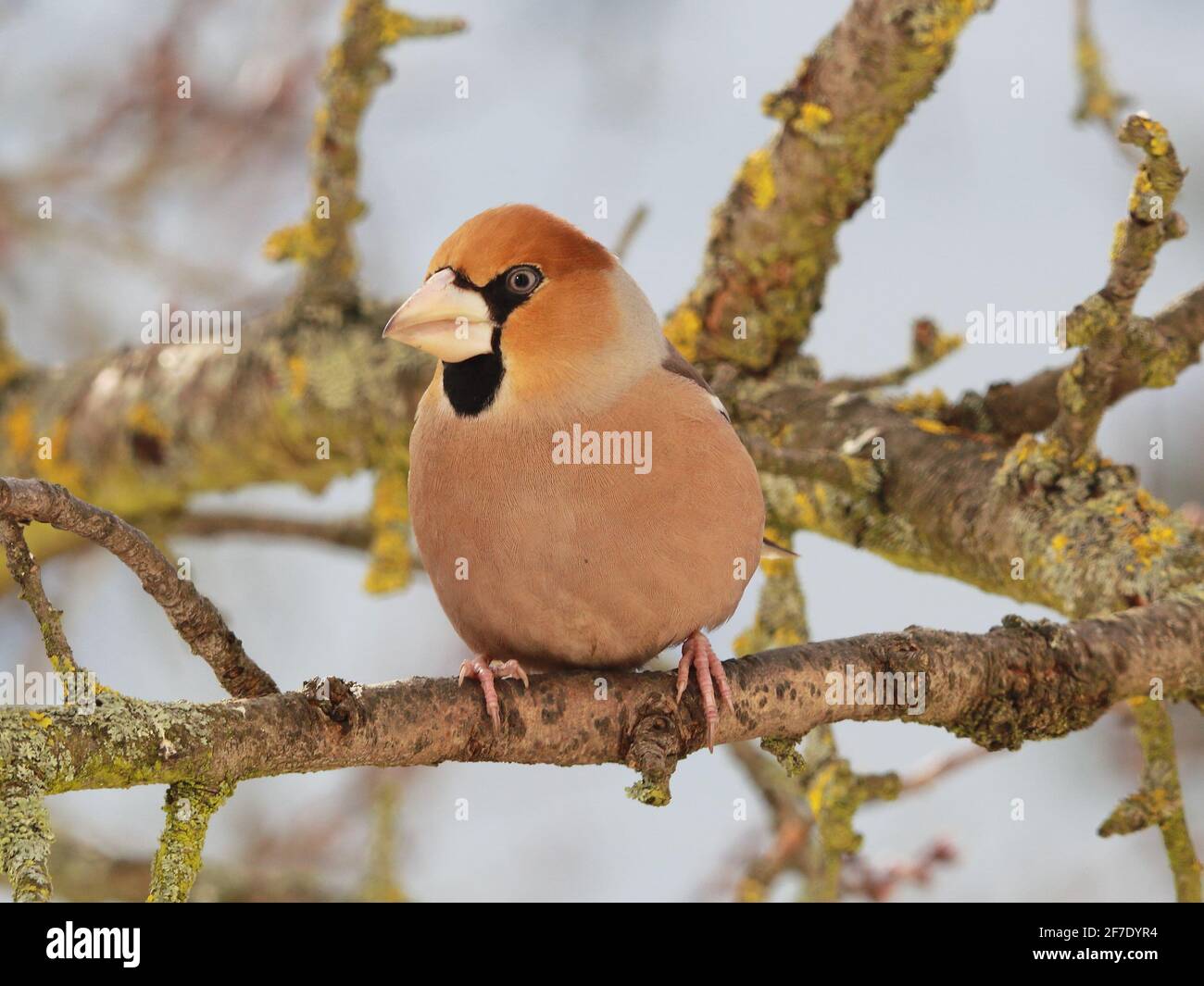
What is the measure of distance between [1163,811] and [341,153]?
3194mm

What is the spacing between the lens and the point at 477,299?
119 inches

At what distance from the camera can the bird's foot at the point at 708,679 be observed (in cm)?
275

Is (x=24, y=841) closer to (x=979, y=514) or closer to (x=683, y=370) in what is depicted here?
(x=683, y=370)

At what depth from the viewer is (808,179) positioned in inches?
175

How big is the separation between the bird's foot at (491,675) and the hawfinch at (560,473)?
0.01 m

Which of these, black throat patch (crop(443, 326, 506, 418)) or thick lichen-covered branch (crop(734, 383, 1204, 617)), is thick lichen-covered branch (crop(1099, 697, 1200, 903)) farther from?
black throat patch (crop(443, 326, 506, 418))

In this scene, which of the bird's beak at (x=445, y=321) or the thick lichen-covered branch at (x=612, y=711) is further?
the bird's beak at (x=445, y=321)

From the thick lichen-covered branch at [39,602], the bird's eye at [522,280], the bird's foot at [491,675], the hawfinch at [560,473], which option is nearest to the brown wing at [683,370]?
the hawfinch at [560,473]

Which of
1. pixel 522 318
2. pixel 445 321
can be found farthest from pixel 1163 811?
pixel 445 321

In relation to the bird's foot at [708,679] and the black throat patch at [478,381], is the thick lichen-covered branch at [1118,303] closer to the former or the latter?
the bird's foot at [708,679]

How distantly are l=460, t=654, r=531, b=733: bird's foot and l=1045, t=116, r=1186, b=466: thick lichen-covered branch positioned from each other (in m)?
1.47

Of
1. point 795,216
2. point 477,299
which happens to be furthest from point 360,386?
point 477,299

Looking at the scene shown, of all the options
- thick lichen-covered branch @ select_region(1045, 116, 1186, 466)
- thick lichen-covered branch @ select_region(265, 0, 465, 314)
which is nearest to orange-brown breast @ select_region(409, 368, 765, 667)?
thick lichen-covered branch @ select_region(1045, 116, 1186, 466)

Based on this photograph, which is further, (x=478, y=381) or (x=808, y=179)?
(x=808, y=179)
